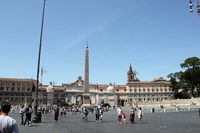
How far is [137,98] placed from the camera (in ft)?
540

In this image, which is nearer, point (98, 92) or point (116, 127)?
point (116, 127)

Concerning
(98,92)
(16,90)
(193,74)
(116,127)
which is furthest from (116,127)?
(98,92)

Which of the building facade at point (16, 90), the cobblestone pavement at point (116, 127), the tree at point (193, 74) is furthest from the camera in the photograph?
the building facade at point (16, 90)

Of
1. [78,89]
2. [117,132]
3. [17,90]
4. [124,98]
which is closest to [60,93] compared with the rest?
[78,89]

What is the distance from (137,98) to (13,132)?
162228 millimetres

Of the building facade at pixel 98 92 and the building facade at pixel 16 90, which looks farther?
the building facade at pixel 98 92

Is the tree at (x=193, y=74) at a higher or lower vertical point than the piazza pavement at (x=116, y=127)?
higher

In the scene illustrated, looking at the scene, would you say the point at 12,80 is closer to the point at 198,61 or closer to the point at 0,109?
the point at 198,61

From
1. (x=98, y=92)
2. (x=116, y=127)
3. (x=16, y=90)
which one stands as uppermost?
(x=16, y=90)

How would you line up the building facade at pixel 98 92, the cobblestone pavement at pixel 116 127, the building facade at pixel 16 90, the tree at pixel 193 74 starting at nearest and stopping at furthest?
1. the cobblestone pavement at pixel 116 127
2. the tree at pixel 193 74
3. the building facade at pixel 16 90
4. the building facade at pixel 98 92

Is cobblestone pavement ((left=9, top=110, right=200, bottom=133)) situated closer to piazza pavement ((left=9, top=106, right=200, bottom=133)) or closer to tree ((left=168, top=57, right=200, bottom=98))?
piazza pavement ((left=9, top=106, right=200, bottom=133))

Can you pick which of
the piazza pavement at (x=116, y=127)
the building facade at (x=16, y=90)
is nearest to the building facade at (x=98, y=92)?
the building facade at (x=16, y=90)

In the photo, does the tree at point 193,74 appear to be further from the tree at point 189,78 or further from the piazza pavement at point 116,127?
the piazza pavement at point 116,127

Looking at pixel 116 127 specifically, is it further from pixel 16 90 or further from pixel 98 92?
pixel 98 92
